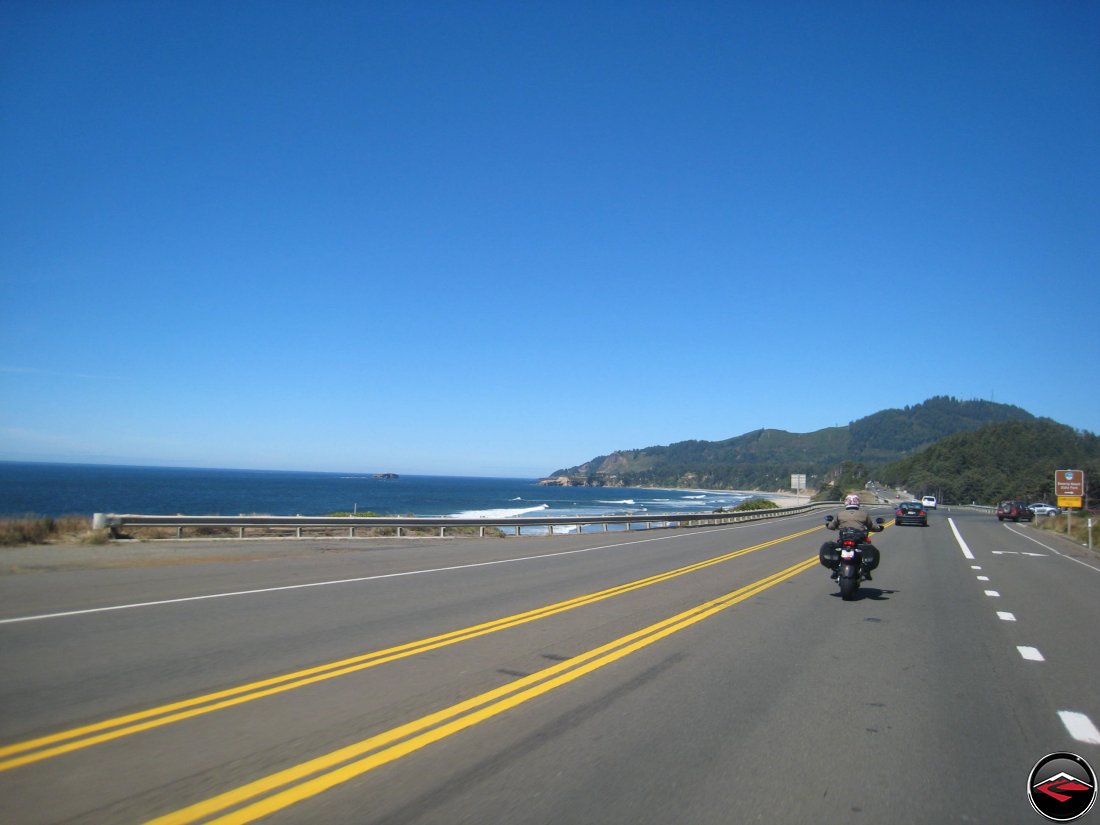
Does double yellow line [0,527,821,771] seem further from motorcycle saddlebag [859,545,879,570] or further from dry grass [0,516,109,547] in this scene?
dry grass [0,516,109,547]

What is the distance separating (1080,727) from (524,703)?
4681mm

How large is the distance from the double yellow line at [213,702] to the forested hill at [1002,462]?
149m

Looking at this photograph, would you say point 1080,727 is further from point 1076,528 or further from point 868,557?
point 1076,528

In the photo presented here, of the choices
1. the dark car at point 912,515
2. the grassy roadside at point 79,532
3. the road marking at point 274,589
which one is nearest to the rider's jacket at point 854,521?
the road marking at point 274,589

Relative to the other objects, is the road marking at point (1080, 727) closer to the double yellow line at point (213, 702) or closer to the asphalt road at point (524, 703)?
the asphalt road at point (524, 703)

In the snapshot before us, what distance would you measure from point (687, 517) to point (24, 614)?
3463 cm

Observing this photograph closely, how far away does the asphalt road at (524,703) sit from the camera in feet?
15.6

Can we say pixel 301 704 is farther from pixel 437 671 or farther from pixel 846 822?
pixel 846 822

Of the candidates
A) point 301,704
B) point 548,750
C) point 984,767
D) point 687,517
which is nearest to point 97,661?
point 301,704

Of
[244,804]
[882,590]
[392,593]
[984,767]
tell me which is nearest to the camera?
[244,804]

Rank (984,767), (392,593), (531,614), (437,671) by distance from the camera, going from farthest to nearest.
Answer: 1. (392,593)
2. (531,614)
3. (437,671)
4. (984,767)

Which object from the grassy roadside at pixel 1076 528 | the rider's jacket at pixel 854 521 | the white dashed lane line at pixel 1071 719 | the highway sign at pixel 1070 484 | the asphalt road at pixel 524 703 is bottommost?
the grassy roadside at pixel 1076 528

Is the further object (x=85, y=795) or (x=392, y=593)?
(x=392, y=593)

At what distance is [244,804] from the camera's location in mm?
4535
